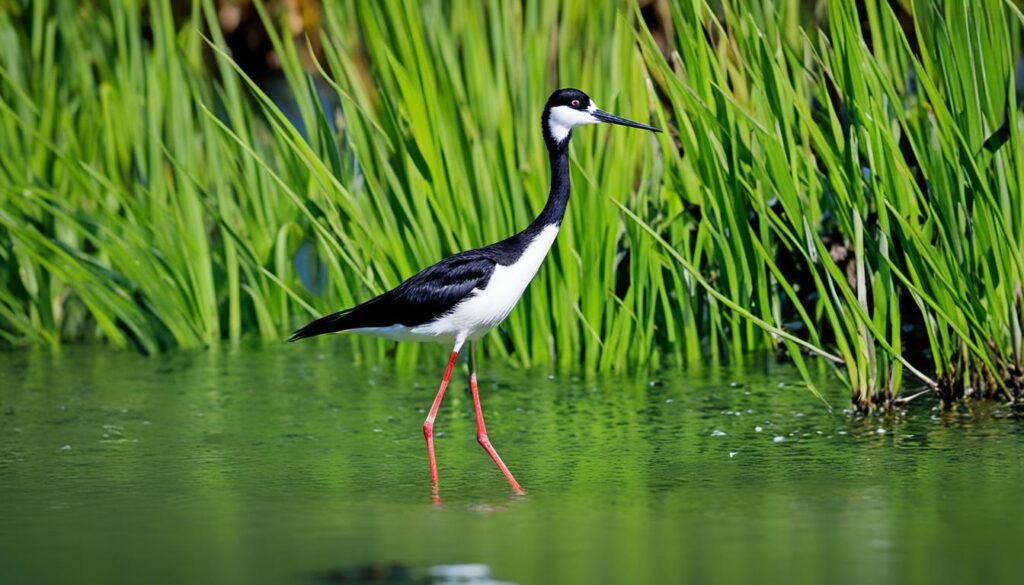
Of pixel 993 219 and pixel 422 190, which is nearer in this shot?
pixel 993 219

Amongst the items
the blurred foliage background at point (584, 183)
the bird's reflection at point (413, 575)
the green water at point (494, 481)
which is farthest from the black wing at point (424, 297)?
the bird's reflection at point (413, 575)

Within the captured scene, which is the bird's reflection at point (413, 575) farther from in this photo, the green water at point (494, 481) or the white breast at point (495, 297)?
the white breast at point (495, 297)

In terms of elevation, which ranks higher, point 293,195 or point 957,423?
point 293,195

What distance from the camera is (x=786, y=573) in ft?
12.1

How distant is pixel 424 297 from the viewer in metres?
5.47

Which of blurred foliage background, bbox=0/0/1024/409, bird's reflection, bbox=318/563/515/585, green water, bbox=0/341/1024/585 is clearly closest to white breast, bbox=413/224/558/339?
blurred foliage background, bbox=0/0/1024/409

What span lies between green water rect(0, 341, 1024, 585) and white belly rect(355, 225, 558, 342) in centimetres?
41

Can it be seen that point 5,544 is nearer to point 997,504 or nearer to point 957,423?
point 997,504

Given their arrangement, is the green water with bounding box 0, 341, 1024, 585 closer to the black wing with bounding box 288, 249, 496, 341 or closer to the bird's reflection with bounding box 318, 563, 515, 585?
the bird's reflection with bounding box 318, 563, 515, 585

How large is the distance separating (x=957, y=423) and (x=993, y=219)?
703mm

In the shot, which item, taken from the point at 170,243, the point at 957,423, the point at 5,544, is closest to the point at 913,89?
the point at 957,423

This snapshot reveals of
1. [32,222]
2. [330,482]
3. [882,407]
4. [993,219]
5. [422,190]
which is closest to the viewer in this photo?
[330,482]

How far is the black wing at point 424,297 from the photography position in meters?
5.39

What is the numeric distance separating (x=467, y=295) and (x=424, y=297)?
17cm
